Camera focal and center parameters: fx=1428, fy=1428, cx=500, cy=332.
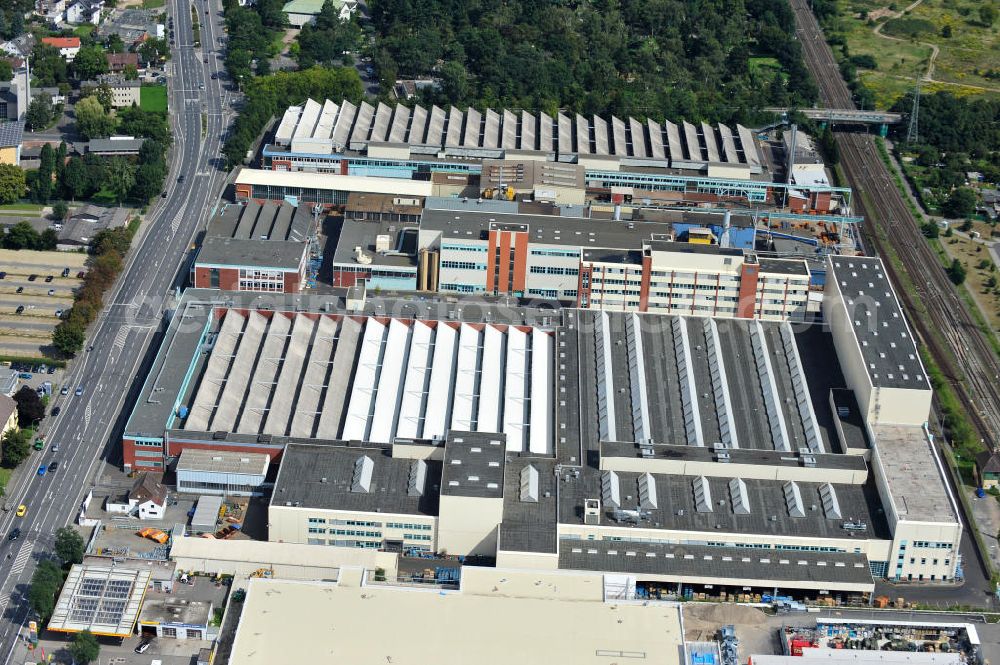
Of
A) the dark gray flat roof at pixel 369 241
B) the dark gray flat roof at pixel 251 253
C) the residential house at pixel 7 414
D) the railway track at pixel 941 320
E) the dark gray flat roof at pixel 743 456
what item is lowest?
the railway track at pixel 941 320

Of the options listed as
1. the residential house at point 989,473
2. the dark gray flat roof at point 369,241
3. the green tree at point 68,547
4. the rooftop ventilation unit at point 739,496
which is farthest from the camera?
the dark gray flat roof at point 369,241

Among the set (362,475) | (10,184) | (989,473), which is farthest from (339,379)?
(989,473)

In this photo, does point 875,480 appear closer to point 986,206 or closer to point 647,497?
point 647,497

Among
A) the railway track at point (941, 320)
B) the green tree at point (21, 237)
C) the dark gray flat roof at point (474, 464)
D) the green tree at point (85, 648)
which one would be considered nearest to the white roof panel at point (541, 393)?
the dark gray flat roof at point (474, 464)

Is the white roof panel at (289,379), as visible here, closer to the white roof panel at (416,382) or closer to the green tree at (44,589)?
the white roof panel at (416,382)

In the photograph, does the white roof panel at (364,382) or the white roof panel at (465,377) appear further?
the white roof panel at (465,377)

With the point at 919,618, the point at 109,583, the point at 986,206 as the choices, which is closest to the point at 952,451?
the point at 919,618

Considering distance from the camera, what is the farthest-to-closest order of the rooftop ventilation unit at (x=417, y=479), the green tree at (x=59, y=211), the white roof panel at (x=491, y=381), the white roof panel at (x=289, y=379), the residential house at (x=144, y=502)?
the green tree at (x=59, y=211), the white roof panel at (x=491, y=381), the white roof panel at (x=289, y=379), the residential house at (x=144, y=502), the rooftop ventilation unit at (x=417, y=479)
